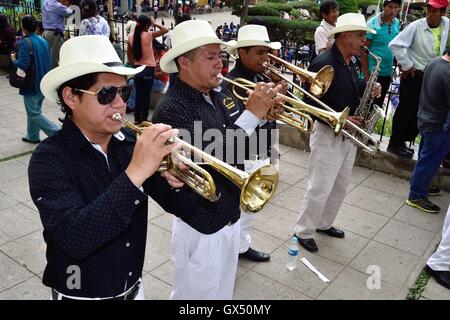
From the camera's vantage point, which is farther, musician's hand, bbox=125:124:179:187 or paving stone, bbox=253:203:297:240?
paving stone, bbox=253:203:297:240

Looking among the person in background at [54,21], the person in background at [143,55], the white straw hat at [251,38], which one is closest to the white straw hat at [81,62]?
the white straw hat at [251,38]

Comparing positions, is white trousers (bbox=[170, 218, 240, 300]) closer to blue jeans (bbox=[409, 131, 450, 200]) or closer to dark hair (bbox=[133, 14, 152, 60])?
blue jeans (bbox=[409, 131, 450, 200])

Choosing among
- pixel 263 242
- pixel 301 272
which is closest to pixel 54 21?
pixel 263 242

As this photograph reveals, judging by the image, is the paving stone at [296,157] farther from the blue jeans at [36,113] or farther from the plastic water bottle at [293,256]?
the blue jeans at [36,113]

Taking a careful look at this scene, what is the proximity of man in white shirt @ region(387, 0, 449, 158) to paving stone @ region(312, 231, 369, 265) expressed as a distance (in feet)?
7.15

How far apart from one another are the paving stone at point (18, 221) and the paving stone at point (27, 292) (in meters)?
0.85

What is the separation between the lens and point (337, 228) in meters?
5.29

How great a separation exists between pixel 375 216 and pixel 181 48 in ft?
12.1

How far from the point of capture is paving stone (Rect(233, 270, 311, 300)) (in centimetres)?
414

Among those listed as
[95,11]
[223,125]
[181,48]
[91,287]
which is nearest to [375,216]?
[223,125]

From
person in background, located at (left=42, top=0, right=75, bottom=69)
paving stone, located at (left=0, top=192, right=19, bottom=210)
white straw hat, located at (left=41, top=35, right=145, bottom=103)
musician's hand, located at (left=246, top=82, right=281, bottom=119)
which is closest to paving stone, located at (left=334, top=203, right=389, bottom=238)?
musician's hand, located at (left=246, top=82, right=281, bottom=119)

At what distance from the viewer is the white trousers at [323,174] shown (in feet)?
14.9

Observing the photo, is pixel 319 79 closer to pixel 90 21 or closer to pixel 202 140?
pixel 202 140

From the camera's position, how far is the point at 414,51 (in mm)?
6465
